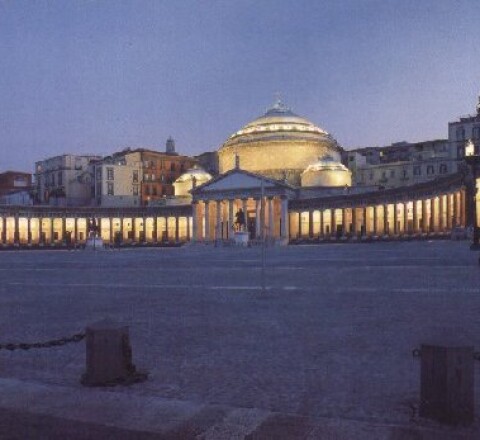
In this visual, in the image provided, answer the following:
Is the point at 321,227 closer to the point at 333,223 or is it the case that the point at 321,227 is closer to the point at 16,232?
the point at 333,223

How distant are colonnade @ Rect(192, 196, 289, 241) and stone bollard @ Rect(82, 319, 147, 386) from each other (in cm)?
9020

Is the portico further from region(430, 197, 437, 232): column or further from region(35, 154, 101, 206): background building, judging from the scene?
region(35, 154, 101, 206): background building

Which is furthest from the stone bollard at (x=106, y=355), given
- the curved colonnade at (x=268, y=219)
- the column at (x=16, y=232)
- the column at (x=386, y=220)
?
the column at (x=16, y=232)

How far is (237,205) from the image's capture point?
107125 mm

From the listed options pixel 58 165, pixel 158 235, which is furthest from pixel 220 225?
pixel 58 165

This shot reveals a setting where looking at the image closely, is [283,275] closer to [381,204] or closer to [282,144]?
[381,204]

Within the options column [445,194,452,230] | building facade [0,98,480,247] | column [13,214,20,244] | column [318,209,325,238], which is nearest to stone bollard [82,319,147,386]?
column [445,194,452,230]

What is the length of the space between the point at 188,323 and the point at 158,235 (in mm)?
107519

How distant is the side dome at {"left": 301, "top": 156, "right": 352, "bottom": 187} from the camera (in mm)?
106688

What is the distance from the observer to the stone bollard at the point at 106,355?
291 inches

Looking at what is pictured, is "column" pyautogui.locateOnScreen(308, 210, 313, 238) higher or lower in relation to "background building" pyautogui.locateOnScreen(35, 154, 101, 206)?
lower

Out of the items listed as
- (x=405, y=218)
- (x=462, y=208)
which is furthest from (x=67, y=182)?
(x=462, y=208)

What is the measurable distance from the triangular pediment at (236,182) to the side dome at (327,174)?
10786 millimetres

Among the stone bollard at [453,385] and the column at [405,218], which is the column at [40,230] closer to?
the column at [405,218]
